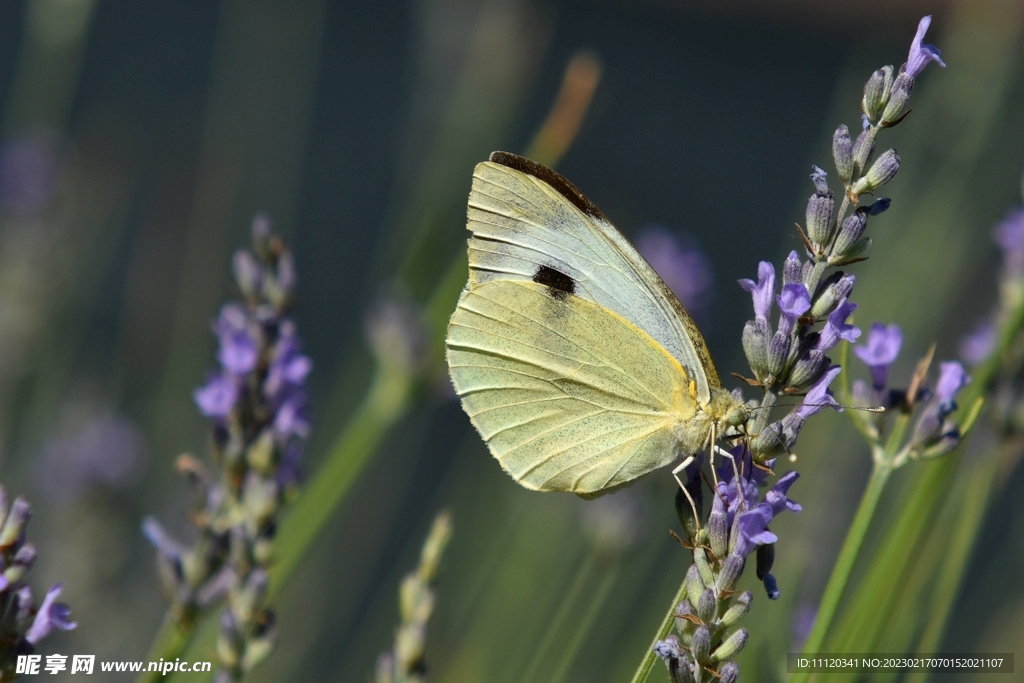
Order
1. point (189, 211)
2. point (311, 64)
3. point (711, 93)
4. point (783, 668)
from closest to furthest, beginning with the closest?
point (783, 668)
point (189, 211)
point (311, 64)
point (711, 93)

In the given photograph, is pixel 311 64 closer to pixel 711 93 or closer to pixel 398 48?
pixel 398 48

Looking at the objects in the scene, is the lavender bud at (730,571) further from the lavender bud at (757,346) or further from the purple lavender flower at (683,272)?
the purple lavender flower at (683,272)

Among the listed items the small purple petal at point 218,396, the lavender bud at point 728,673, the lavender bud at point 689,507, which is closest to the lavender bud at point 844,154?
the lavender bud at point 689,507

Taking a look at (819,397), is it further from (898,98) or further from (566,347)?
(566,347)

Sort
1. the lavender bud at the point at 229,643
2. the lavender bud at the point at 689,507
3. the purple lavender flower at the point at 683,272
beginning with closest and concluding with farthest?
the lavender bud at the point at 689,507, the lavender bud at the point at 229,643, the purple lavender flower at the point at 683,272

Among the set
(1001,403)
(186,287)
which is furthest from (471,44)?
(1001,403)
